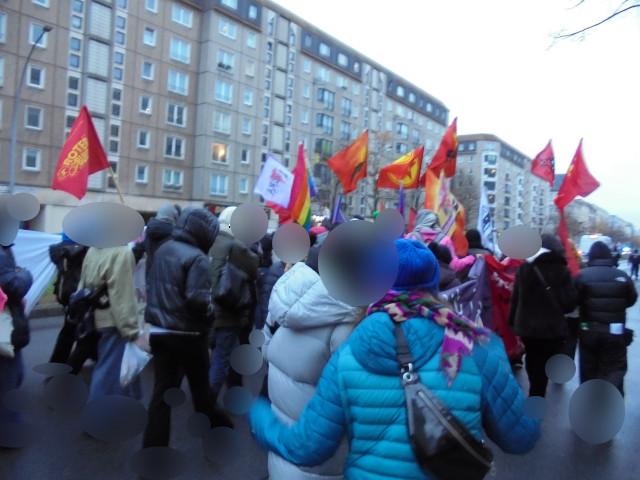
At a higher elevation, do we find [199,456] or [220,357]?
[220,357]

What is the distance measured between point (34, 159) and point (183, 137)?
10085 millimetres

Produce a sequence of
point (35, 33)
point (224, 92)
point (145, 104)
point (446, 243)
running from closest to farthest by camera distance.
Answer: point (446, 243), point (35, 33), point (145, 104), point (224, 92)

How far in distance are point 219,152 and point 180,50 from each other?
7046 mm

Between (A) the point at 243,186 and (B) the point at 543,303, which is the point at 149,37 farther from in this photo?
(B) the point at 543,303

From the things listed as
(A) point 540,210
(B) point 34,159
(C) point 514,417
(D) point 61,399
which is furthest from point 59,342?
(A) point 540,210

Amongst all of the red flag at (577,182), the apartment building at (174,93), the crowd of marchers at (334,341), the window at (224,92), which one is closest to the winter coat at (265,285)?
the crowd of marchers at (334,341)

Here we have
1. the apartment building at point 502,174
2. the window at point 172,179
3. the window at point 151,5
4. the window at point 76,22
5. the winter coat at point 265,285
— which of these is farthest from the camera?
the apartment building at point 502,174

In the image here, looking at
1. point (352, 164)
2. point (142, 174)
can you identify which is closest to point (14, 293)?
point (352, 164)

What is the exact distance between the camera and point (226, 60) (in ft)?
127

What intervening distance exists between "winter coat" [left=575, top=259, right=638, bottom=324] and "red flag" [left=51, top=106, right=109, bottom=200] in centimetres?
496

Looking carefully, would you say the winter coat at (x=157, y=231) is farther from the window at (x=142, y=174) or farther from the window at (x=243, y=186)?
the window at (x=243, y=186)

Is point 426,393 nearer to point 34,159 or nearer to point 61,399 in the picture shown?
point 61,399

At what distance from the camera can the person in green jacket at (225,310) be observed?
4.95 m

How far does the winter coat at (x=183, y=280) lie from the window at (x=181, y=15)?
3578cm
